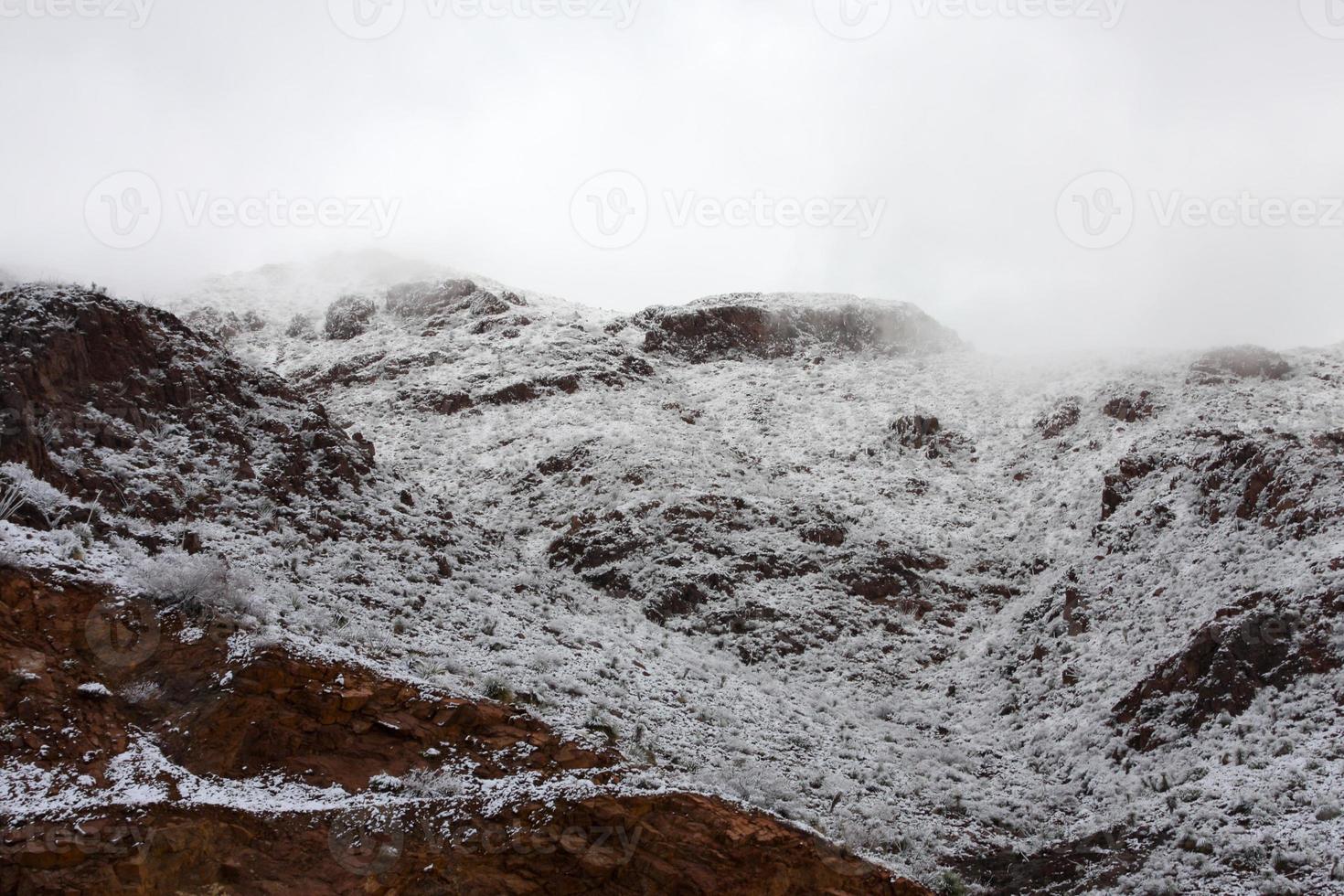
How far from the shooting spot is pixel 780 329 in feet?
172

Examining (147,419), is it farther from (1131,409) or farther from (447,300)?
(447,300)

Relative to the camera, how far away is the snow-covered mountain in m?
14.0

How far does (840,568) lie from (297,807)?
20855mm

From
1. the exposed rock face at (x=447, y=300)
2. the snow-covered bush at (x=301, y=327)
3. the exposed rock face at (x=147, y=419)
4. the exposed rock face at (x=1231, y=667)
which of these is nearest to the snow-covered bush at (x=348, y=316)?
the snow-covered bush at (x=301, y=327)

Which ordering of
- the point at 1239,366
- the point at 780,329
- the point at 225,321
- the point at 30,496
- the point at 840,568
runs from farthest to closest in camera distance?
the point at 780,329
the point at 225,321
the point at 1239,366
the point at 840,568
the point at 30,496

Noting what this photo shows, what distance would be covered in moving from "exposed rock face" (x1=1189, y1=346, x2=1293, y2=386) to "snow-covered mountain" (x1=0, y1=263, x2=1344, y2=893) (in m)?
0.26

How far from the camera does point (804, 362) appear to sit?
49500 mm

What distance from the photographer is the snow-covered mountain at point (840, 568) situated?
45.8 ft

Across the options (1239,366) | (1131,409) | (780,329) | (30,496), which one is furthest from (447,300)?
(1239,366)

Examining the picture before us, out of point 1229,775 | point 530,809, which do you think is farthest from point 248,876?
point 1229,775

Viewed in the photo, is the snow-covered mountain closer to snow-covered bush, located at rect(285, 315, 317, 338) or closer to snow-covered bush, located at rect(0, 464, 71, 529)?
snow-covered bush, located at rect(0, 464, 71, 529)

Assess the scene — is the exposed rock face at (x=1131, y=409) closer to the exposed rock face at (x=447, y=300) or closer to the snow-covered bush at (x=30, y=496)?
the exposed rock face at (x=447, y=300)

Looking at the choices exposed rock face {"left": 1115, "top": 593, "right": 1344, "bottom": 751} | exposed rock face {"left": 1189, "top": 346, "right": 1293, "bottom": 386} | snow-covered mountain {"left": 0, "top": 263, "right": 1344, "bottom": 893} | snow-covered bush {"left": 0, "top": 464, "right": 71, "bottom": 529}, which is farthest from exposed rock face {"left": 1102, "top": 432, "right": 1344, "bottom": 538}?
snow-covered bush {"left": 0, "top": 464, "right": 71, "bottom": 529}

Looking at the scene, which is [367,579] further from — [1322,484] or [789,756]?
[1322,484]
